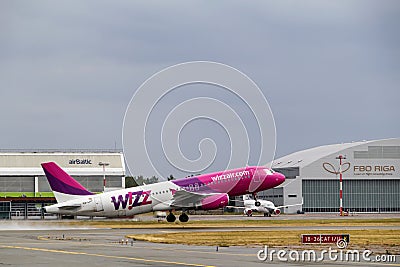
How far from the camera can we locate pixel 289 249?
40781 mm

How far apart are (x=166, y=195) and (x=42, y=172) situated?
6825cm

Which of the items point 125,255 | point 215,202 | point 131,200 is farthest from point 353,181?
point 125,255

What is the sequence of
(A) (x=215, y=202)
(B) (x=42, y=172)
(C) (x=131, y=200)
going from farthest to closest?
(B) (x=42, y=172), (C) (x=131, y=200), (A) (x=215, y=202)

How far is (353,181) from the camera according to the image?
157500 millimetres

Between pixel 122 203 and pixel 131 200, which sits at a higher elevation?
pixel 131 200

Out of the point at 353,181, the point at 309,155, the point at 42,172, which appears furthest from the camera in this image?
the point at 309,155

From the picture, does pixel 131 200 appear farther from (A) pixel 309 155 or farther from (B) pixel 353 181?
(A) pixel 309 155

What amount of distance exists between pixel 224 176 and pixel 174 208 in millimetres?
6089

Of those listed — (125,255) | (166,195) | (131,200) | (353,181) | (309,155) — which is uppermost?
(309,155)

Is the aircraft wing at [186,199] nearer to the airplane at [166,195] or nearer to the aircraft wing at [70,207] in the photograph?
the airplane at [166,195]

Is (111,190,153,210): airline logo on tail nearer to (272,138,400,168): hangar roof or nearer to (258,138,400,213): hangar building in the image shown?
(258,138,400,213): hangar building

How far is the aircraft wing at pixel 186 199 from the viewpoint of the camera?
82.0 meters

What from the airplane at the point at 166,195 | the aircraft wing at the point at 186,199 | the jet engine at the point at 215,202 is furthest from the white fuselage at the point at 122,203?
the jet engine at the point at 215,202

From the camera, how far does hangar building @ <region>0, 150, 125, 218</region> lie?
478 ft
